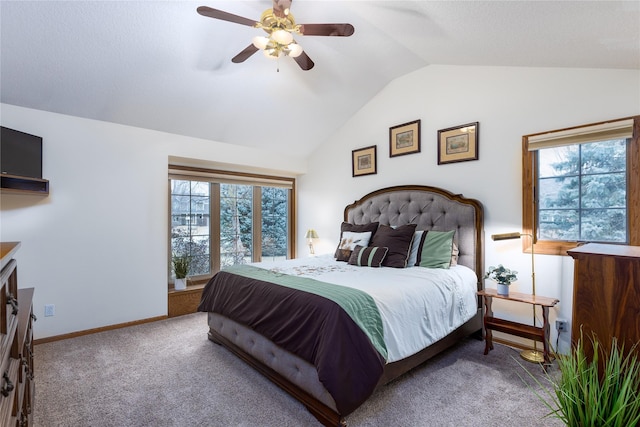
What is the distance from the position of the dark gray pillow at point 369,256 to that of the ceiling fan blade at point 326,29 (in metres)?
1.92

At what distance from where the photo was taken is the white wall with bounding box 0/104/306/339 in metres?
2.92

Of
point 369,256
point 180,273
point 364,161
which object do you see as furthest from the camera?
point 364,161

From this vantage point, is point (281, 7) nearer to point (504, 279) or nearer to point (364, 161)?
point (364, 161)

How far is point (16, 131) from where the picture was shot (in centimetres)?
265

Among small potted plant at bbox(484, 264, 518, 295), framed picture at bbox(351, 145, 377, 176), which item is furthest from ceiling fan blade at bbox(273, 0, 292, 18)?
small potted plant at bbox(484, 264, 518, 295)

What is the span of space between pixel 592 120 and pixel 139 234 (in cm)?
452

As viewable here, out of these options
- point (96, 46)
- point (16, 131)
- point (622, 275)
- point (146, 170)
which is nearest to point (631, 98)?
point (622, 275)

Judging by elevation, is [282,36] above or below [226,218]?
above

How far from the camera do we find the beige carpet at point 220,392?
6.05ft

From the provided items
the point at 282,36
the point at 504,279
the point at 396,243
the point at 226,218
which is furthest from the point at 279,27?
the point at 226,218

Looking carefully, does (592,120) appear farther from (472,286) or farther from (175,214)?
(175,214)

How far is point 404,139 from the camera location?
384 centimetres

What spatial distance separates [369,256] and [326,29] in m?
2.01

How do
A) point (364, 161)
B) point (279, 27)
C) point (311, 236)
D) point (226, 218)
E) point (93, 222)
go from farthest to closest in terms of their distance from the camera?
point (311, 236), point (226, 218), point (364, 161), point (93, 222), point (279, 27)
